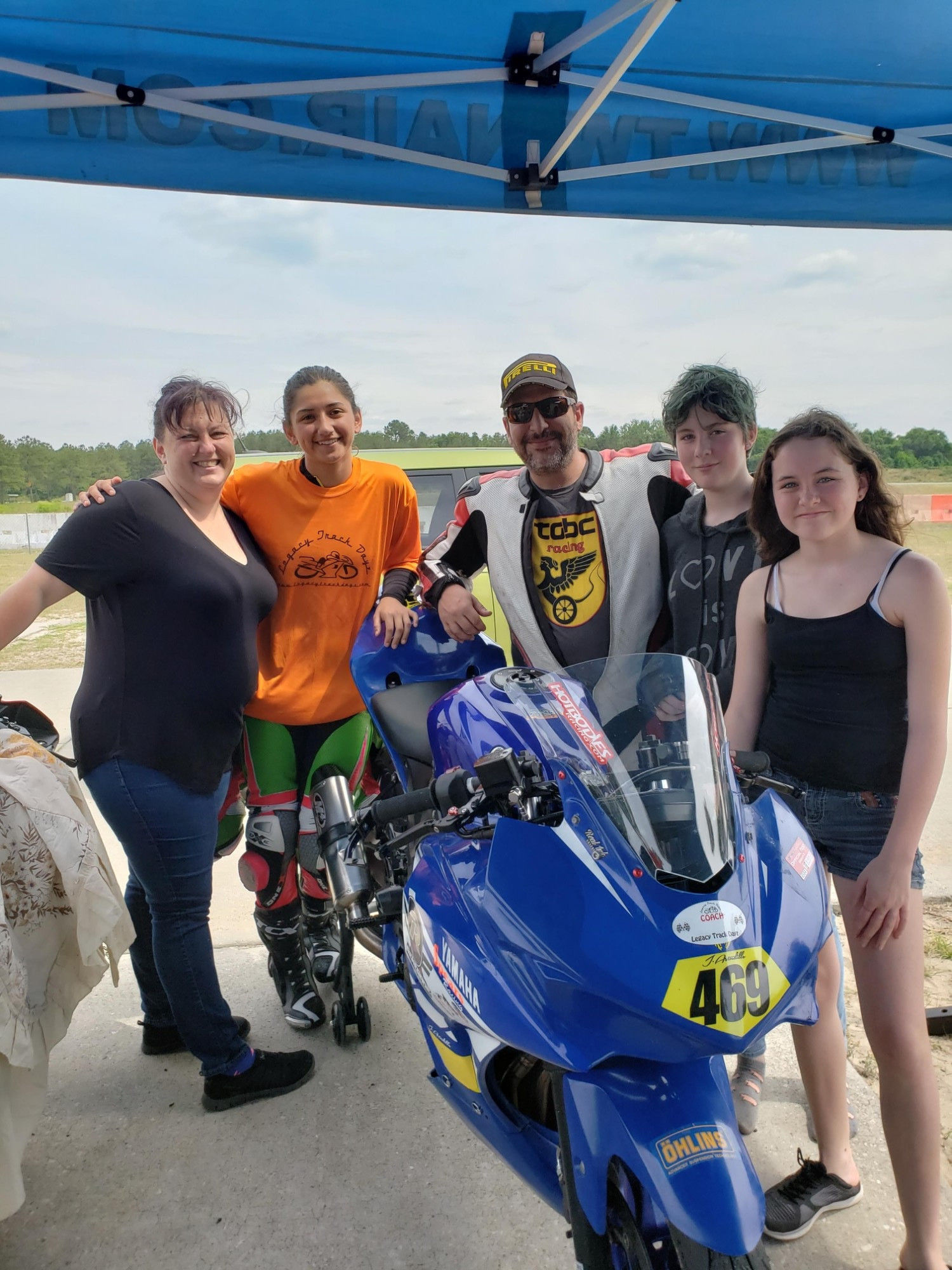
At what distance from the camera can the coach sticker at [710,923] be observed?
3.70 ft

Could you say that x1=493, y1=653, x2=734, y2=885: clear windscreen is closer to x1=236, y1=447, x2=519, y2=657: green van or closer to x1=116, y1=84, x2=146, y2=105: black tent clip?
x1=116, y1=84, x2=146, y2=105: black tent clip

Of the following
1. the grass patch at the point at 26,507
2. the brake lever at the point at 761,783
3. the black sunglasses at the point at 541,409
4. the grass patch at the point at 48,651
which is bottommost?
the grass patch at the point at 48,651

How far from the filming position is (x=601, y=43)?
2.75m

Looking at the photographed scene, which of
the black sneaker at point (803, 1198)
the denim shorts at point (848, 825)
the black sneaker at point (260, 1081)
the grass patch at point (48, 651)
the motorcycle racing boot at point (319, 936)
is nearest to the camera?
the denim shorts at point (848, 825)

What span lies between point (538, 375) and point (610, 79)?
0.93 metres

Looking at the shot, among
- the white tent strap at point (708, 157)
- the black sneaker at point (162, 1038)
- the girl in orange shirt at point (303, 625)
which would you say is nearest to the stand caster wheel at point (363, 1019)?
the girl in orange shirt at point (303, 625)

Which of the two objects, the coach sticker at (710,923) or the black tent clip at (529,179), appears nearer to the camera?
the coach sticker at (710,923)

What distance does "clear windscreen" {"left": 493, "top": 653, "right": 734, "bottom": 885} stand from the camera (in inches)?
48.4

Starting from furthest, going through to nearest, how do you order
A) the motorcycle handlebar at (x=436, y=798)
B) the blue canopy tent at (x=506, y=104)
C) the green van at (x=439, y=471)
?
the green van at (x=439, y=471), the blue canopy tent at (x=506, y=104), the motorcycle handlebar at (x=436, y=798)

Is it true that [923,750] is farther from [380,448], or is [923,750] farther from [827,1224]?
[380,448]

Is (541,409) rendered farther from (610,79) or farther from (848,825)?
(848,825)

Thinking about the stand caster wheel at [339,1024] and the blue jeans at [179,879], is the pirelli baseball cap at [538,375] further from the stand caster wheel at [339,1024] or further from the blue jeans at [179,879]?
the stand caster wheel at [339,1024]

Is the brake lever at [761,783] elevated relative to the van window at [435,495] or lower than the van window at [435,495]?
lower

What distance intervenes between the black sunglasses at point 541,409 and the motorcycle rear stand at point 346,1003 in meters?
1.58
